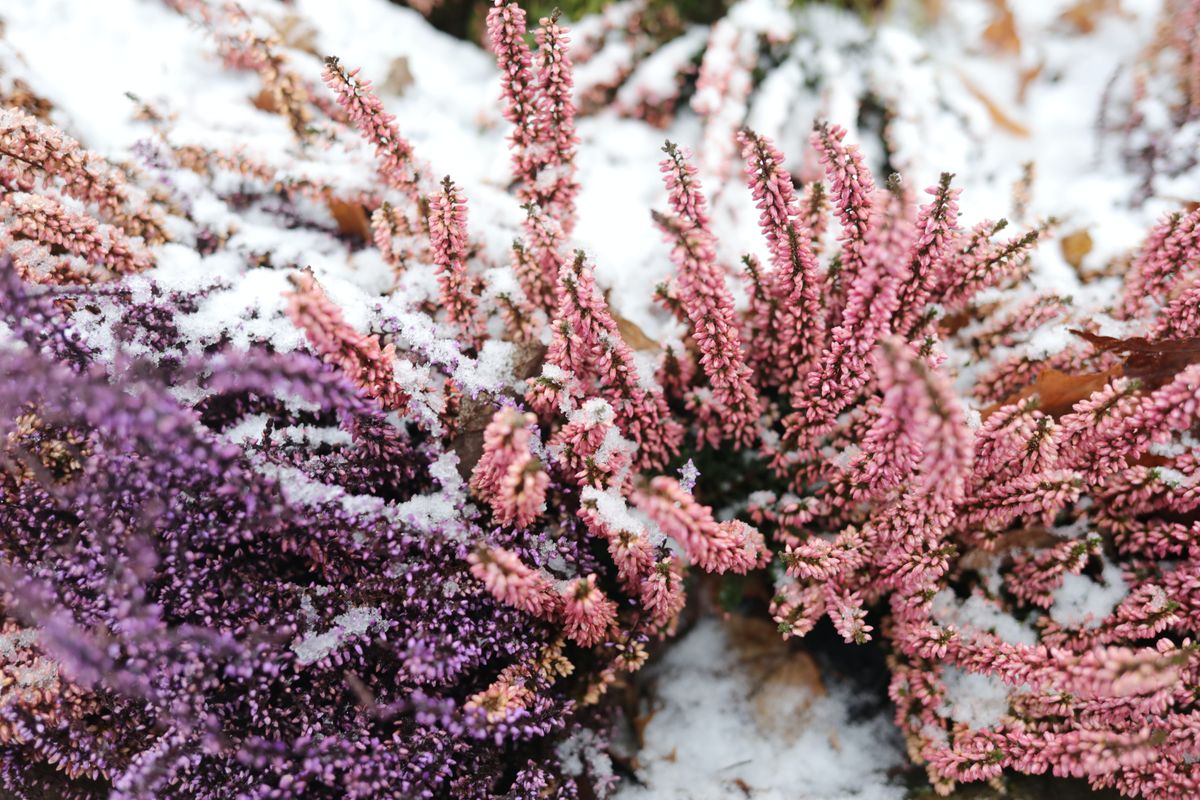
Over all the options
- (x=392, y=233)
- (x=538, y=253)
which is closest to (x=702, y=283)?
(x=538, y=253)

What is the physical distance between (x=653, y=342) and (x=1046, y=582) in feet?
4.36

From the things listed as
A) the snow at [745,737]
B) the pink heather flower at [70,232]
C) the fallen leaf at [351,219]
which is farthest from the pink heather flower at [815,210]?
the pink heather flower at [70,232]

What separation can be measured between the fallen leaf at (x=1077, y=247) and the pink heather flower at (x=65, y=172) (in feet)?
10.7

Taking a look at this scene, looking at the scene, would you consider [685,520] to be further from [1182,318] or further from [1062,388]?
[1182,318]

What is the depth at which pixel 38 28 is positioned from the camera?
Answer: 10.2 feet

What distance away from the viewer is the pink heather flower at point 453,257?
187cm

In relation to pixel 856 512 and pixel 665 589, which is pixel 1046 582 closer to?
pixel 856 512

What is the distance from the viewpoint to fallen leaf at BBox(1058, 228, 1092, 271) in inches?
110

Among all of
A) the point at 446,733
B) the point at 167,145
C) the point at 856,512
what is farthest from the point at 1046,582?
the point at 167,145

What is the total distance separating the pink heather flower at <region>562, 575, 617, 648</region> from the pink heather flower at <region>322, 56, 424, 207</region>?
122cm

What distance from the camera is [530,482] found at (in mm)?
1521

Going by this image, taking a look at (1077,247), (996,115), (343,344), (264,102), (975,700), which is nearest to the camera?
(343,344)

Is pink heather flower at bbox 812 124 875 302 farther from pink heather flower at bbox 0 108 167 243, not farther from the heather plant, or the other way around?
pink heather flower at bbox 0 108 167 243

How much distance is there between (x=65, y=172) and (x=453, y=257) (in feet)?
3.75
